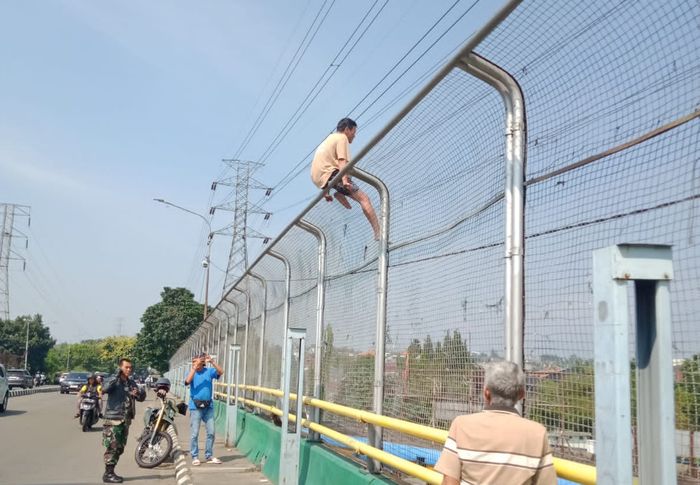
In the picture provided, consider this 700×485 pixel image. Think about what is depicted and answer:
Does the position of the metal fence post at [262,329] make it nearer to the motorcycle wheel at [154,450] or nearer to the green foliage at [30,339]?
the motorcycle wheel at [154,450]

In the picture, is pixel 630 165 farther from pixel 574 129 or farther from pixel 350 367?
pixel 350 367

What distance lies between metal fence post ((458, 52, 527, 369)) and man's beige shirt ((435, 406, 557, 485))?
0.65m

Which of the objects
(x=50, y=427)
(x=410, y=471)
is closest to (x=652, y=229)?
(x=410, y=471)

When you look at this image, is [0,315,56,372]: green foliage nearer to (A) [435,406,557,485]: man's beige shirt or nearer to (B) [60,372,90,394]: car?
(B) [60,372,90,394]: car

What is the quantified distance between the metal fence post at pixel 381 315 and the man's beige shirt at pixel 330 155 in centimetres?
111

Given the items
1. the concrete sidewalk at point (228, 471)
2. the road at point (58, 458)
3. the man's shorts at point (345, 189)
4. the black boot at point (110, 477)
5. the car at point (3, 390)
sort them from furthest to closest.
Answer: the car at point (3, 390) → the road at point (58, 458) → the black boot at point (110, 477) → the concrete sidewalk at point (228, 471) → the man's shorts at point (345, 189)

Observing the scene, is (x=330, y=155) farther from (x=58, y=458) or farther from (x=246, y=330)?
(x=58, y=458)

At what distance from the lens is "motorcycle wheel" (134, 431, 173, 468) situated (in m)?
10.9

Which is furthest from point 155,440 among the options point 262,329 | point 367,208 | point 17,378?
point 17,378

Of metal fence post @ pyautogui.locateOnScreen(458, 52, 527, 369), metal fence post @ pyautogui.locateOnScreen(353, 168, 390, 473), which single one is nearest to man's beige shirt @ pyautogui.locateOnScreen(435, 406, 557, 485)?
metal fence post @ pyautogui.locateOnScreen(458, 52, 527, 369)

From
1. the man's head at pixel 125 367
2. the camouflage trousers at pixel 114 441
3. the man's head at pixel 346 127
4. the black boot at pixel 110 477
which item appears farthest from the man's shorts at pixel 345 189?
the black boot at pixel 110 477

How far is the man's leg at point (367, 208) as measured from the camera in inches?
217

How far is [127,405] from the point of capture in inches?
384

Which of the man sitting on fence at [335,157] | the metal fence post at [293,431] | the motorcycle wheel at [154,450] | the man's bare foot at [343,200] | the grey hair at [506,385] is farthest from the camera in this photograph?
the motorcycle wheel at [154,450]
